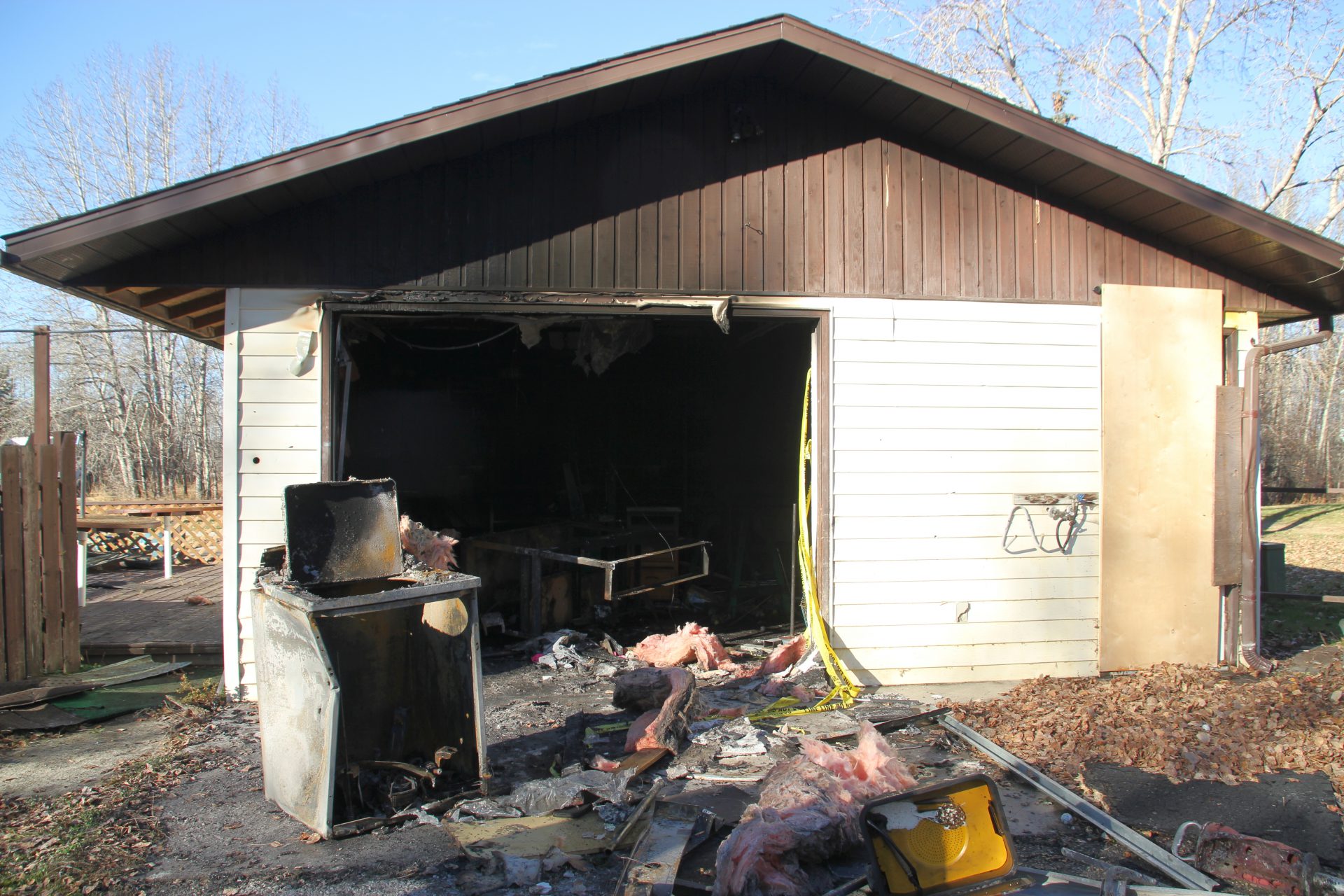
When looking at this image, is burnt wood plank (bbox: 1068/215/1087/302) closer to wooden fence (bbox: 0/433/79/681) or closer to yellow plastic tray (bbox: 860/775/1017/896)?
yellow plastic tray (bbox: 860/775/1017/896)

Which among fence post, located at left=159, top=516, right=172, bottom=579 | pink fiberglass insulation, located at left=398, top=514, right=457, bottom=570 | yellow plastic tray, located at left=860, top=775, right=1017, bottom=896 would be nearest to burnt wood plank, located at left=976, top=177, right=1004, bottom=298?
pink fiberglass insulation, located at left=398, top=514, right=457, bottom=570

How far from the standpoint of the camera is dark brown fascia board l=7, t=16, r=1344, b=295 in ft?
17.9

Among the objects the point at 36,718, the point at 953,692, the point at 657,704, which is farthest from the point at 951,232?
the point at 36,718

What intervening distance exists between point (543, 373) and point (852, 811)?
947 cm

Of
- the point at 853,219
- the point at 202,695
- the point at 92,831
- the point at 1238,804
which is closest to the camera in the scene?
the point at 92,831

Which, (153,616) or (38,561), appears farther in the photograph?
(153,616)

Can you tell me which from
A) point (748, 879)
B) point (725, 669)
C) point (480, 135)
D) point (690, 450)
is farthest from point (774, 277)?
point (690, 450)

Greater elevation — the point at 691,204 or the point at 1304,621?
the point at 691,204

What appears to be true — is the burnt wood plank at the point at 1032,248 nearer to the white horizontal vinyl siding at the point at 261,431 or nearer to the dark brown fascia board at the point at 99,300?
the white horizontal vinyl siding at the point at 261,431

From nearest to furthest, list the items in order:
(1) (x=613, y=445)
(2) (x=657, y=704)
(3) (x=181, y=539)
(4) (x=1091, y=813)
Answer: (4) (x=1091, y=813), (2) (x=657, y=704), (1) (x=613, y=445), (3) (x=181, y=539)

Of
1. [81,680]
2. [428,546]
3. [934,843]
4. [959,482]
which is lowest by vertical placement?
[81,680]

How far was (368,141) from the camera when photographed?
572 cm

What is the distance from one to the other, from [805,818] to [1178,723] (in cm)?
341

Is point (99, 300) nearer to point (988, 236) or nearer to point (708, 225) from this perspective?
point (708, 225)
